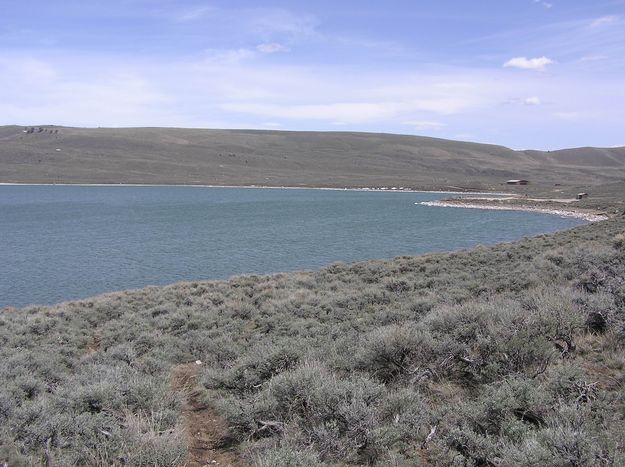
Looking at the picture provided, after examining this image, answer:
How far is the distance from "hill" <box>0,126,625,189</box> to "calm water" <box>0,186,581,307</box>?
4974cm

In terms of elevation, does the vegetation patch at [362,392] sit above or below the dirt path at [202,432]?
above

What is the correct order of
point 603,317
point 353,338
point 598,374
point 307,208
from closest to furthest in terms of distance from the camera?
point 598,374, point 603,317, point 353,338, point 307,208

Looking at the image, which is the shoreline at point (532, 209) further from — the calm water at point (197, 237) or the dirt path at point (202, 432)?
the dirt path at point (202, 432)

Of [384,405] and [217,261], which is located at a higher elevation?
[384,405]

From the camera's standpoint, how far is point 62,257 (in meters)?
31.5

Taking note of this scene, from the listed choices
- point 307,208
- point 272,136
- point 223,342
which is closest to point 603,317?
point 223,342

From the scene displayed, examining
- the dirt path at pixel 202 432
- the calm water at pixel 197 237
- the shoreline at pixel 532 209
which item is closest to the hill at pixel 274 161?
the shoreline at pixel 532 209

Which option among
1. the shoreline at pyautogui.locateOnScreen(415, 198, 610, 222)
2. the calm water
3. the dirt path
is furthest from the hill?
the dirt path

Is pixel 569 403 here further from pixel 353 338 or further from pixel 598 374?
pixel 353 338

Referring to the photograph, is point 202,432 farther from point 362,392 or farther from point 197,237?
point 197,237

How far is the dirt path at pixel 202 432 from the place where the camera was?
489cm

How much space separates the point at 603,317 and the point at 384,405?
3684mm

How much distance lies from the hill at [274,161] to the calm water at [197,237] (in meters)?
49.7

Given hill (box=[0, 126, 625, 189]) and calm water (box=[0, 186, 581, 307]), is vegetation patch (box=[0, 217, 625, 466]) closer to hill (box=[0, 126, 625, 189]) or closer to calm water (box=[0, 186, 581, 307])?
calm water (box=[0, 186, 581, 307])
